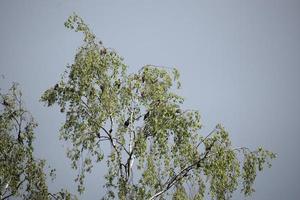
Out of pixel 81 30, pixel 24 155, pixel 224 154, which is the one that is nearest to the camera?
pixel 224 154

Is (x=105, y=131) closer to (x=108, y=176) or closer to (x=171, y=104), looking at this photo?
(x=108, y=176)

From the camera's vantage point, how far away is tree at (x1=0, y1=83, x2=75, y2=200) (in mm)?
21812

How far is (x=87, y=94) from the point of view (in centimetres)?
1931

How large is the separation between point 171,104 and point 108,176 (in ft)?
13.4

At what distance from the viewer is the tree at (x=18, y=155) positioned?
21812mm

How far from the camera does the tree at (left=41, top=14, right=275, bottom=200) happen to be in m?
18.0

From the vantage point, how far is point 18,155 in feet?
72.1

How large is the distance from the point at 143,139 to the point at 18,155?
7.39 meters

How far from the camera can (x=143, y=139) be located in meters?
18.3

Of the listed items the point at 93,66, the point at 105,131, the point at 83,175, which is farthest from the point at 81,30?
the point at 83,175

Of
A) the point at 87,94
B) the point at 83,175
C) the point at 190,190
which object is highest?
the point at 87,94

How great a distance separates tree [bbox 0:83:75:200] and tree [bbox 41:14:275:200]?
311cm

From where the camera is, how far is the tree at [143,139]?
710 inches

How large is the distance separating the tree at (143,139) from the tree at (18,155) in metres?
3.11
